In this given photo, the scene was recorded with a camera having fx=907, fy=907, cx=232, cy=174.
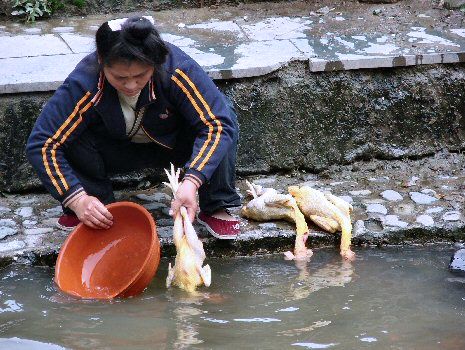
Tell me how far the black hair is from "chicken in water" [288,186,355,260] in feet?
4.27

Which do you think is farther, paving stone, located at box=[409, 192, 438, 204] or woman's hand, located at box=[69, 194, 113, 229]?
paving stone, located at box=[409, 192, 438, 204]

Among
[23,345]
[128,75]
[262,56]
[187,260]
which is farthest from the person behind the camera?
[262,56]

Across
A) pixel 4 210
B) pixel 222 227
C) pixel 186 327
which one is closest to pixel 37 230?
pixel 4 210

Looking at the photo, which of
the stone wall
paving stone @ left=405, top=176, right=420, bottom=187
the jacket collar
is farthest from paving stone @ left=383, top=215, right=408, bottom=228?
the jacket collar

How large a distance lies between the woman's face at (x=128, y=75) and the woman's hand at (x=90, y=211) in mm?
565

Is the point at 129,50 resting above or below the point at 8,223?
above

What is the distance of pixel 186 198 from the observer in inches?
170

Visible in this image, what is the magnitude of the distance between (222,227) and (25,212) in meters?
1.16

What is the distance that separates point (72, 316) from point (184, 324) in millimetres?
514

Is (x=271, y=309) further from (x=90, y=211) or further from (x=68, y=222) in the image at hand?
(x=68, y=222)

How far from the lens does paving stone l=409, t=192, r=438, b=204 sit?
5.19 meters

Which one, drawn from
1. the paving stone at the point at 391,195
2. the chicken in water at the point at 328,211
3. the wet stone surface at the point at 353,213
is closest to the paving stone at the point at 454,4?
the wet stone surface at the point at 353,213

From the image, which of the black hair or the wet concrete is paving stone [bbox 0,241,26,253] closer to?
the wet concrete

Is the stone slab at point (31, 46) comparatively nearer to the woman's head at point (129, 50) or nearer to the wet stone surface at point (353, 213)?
the wet stone surface at point (353, 213)
